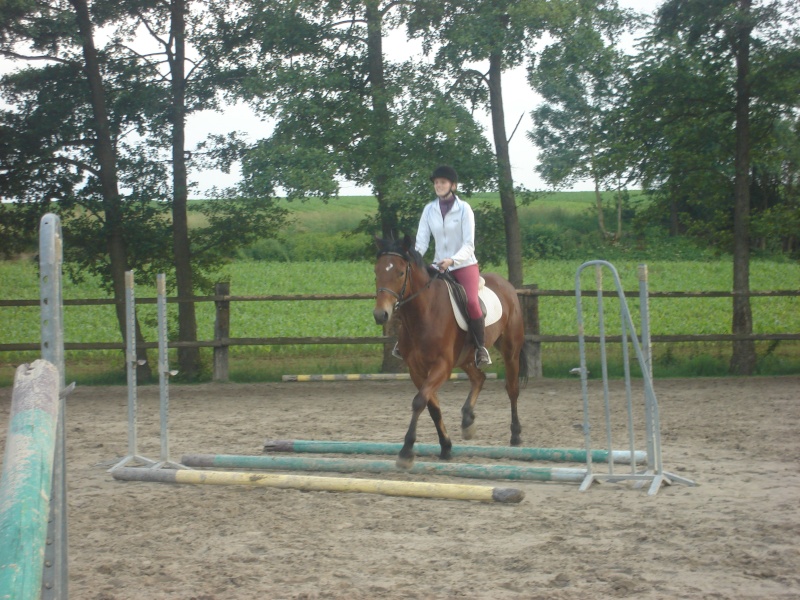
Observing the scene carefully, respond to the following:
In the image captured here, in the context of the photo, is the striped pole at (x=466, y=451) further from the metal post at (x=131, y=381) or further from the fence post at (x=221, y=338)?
the fence post at (x=221, y=338)

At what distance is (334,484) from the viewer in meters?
6.16

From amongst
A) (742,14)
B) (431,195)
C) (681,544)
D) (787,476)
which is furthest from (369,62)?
(681,544)

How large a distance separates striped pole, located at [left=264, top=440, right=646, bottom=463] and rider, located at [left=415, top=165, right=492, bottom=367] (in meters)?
0.81

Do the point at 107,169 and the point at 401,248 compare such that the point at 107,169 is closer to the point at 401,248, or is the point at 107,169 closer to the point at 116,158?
the point at 116,158

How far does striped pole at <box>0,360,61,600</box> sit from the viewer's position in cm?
141

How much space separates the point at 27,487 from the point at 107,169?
14603 millimetres

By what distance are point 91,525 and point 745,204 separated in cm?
1238

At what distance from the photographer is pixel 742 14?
13.0 meters

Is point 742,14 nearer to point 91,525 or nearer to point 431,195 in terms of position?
point 431,195

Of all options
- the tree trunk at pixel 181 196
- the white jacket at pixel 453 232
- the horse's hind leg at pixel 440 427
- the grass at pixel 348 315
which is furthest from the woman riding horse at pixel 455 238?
the tree trunk at pixel 181 196

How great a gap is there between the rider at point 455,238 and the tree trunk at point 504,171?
6.52 m

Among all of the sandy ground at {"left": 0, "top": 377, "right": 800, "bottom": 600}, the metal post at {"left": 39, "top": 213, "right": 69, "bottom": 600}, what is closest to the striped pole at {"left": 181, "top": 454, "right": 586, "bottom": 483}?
the sandy ground at {"left": 0, "top": 377, "right": 800, "bottom": 600}

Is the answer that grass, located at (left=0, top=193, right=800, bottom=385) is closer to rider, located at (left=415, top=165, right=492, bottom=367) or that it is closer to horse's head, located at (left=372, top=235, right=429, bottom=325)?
rider, located at (left=415, top=165, right=492, bottom=367)

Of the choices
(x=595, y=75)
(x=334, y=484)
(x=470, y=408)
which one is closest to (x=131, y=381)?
(x=334, y=484)
